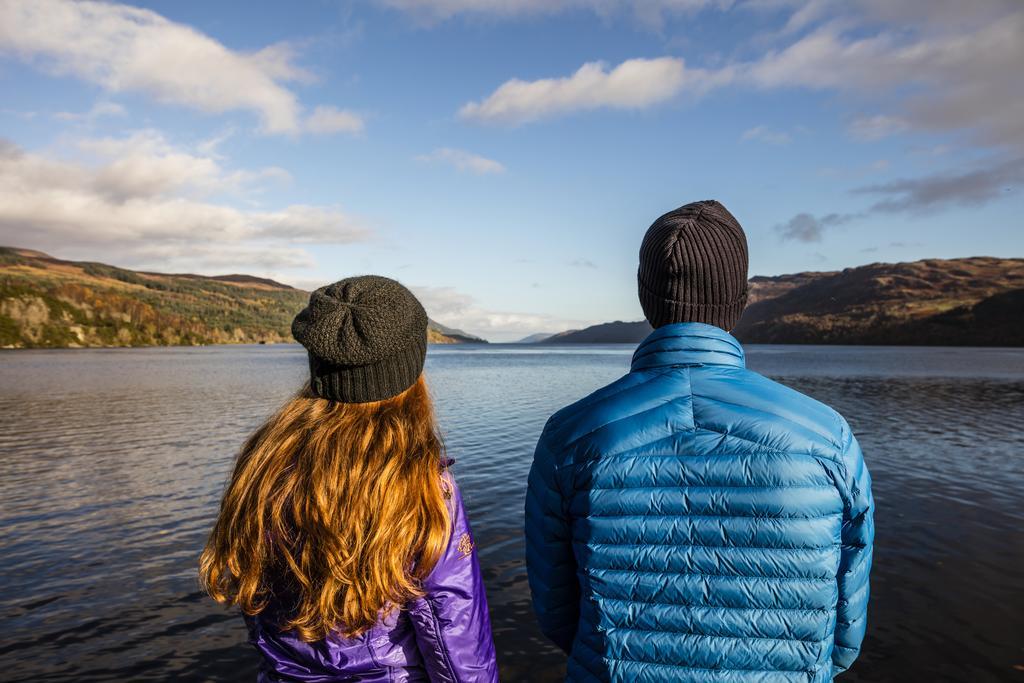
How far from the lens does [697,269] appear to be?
2395mm

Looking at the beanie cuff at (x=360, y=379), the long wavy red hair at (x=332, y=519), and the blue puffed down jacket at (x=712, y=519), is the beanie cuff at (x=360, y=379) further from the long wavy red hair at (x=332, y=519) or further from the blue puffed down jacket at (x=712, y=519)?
the blue puffed down jacket at (x=712, y=519)

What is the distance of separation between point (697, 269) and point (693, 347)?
0.34 m

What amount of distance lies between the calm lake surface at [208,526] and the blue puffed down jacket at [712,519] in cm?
570

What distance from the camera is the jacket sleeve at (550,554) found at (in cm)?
248

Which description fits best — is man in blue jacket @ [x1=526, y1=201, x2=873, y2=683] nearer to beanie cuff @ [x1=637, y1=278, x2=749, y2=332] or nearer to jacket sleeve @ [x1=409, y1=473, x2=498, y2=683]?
beanie cuff @ [x1=637, y1=278, x2=749, y2=332]

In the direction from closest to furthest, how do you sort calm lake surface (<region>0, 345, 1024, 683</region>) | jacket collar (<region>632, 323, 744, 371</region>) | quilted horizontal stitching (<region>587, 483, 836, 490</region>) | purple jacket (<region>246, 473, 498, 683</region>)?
quilted horizontal stitching (<region>587, 483, 836, 490</region>) → jacket collar (<region>632, 323, 744, 371</region>) → purple jacket (<region>246, 473, 498, 683</region>) → calm lake surface (<region>0, 345, 1024, 683</region>)

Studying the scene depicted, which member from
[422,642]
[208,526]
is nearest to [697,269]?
[422,642]

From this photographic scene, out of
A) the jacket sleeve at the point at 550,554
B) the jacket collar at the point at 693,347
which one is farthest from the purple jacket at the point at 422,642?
the jacket collar at the point at 693,347

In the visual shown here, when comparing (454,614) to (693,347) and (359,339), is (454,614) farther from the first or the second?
(693,347)

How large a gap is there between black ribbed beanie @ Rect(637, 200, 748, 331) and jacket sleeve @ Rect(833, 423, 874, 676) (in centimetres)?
67

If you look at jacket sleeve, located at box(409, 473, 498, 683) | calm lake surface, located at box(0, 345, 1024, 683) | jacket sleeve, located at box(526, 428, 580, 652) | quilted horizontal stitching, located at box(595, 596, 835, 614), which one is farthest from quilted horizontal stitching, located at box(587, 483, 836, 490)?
calm lake surface, located at box(0, 345, 1024, 683)

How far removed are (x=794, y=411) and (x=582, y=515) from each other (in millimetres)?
895

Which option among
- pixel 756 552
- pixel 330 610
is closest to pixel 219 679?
pixel 330 610

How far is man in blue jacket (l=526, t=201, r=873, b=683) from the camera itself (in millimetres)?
2125
